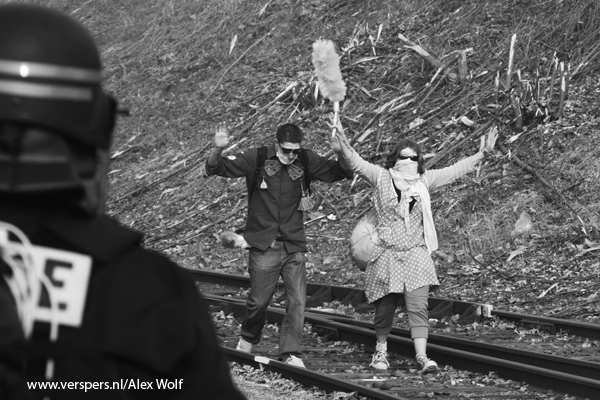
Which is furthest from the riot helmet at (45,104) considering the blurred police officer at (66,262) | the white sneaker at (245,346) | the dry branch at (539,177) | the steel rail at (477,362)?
the dry branch at (539,177)

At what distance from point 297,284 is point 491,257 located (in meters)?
5.59

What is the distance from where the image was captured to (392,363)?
32.9ft

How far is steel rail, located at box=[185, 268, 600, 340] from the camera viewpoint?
35.0ft

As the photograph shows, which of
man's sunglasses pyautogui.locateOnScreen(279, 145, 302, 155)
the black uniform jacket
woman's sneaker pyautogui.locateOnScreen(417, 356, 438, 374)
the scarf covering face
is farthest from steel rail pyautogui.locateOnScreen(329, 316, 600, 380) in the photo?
the black uniform jacket

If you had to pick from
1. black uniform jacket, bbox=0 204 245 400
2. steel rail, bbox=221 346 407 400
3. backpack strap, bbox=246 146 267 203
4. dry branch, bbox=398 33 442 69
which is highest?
dry branch, bbox=398 33 442 69

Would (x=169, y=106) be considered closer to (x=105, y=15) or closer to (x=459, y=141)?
(x=105, y=15)

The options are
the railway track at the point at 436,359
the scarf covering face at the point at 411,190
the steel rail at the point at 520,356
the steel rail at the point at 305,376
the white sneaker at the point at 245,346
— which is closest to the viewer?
the steel rail at the point at 305,376

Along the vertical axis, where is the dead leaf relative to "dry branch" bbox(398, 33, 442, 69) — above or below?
below

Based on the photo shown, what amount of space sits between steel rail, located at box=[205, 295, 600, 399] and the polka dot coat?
2.79 feet

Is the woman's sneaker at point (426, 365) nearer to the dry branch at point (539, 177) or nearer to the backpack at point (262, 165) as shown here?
the backpack at point (262, 165)

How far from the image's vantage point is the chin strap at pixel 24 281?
1528 millimetres

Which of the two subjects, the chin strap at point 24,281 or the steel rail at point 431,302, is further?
the steel rail at point 431,302

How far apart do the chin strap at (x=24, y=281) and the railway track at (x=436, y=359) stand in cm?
660

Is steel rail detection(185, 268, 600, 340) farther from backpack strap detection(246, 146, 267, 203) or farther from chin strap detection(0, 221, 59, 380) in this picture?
chin strap detection(0, 221, 59, 380)
